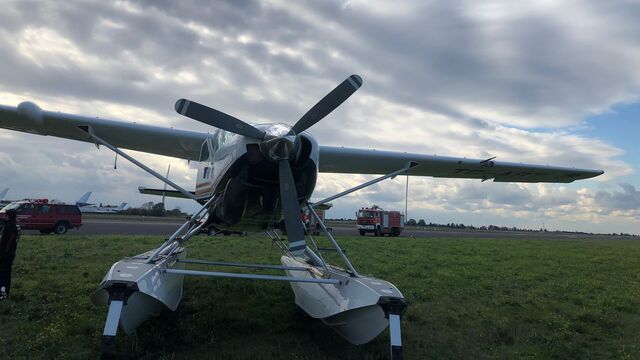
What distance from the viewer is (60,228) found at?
2397cm

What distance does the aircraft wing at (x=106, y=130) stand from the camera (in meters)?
8.56

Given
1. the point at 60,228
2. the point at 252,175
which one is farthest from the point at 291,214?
the point at 60,228

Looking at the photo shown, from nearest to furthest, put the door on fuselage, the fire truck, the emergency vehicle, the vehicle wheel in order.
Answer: the door on fuselage → the emergency vehicle → the vehicle wheel → the fire truck

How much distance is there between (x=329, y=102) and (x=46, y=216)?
2260cm

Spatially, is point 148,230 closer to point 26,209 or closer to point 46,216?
point 46,216

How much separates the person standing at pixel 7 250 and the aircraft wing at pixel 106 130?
1869 millimetres

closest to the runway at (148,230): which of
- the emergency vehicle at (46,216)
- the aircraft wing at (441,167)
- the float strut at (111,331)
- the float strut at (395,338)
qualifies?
the emergency vehicle at (46,216)

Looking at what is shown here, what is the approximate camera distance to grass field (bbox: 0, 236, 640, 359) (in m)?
6.05

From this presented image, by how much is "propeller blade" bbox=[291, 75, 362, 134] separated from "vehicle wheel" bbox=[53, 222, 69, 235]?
2237 cm

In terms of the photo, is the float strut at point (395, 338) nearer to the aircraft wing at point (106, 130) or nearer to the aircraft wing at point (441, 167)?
the aircraft wing at point (441, 167)

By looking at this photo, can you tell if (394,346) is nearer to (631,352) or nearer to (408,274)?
(631,352)

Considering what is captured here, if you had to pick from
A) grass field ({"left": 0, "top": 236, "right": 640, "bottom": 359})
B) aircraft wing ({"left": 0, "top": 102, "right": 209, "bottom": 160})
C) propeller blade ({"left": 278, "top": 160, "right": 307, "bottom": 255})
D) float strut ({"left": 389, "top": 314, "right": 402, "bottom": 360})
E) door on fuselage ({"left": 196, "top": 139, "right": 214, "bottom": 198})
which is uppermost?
aircraft wing ({"left": 0, "top": 102, "right": 209, "bottom": 160})

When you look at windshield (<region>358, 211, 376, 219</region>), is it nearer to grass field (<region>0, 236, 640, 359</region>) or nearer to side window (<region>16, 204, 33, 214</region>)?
side window (<region>16, 204, 33, 214</region>)

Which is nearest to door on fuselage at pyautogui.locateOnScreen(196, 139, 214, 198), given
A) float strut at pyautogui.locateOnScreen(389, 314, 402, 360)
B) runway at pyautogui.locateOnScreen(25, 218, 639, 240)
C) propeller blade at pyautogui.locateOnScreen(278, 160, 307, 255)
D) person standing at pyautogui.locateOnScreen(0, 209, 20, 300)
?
propeller blade at pyautogui.locateOnScreen(278, 160, 307, 255)
